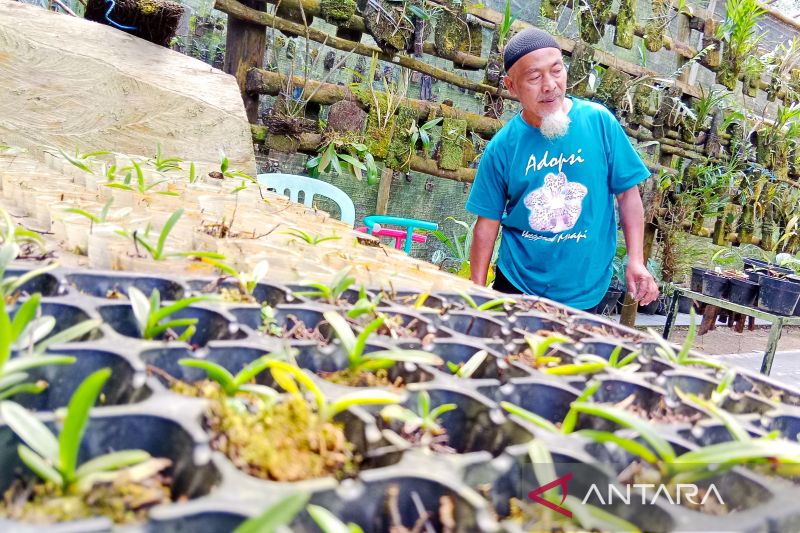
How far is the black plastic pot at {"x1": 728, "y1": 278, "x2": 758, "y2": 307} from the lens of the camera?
4.41 m

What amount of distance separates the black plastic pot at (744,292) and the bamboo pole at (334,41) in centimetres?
206

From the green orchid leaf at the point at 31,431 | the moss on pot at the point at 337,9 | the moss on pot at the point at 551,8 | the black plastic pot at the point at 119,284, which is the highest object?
the moss on pot at the point at 551,8

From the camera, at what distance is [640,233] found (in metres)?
Answer: 2.52

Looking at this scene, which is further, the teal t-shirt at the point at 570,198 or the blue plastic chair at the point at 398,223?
the blue plastic chair at the point at 398,223

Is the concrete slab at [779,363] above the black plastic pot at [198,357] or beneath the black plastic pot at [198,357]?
beneath

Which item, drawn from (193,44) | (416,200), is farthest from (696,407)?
(193,44)

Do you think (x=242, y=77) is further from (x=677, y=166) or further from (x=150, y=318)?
(x=677, y=166)

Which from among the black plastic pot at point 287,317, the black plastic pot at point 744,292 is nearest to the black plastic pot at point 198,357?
the black plastic pot at point 287,317

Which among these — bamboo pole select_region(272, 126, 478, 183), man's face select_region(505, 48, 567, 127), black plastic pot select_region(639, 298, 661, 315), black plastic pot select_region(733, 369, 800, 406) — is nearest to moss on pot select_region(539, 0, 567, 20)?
bamboo pole select_region(272, 126, 478, 183)

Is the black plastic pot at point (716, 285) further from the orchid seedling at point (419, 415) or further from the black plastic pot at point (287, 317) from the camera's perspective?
the orchid seedling at point (419, 415)

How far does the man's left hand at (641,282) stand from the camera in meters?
2.45

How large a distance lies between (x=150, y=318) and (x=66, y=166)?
142 centimetres

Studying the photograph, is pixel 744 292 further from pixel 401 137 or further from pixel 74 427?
pixel 74 427

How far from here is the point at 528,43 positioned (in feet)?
8.11
